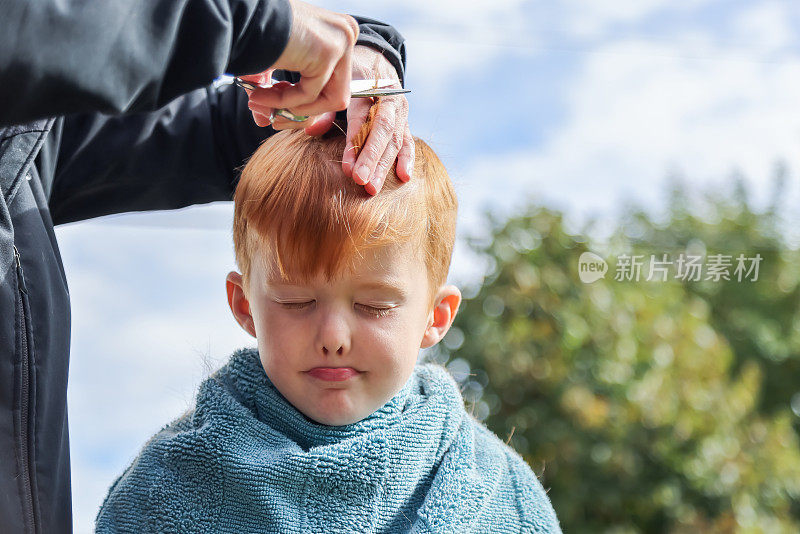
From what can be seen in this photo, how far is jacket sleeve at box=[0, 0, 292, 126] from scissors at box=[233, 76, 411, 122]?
22cm

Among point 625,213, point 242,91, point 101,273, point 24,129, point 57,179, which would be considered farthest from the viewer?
point 625,213

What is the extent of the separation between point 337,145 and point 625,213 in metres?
2.64

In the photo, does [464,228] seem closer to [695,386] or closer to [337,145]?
[695,386]

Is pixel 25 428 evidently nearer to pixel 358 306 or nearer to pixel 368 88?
pixel 358 306

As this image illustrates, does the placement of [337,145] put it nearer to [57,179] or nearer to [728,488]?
[57,179]

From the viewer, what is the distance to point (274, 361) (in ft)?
3.90

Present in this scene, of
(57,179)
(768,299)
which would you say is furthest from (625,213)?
(57,179)

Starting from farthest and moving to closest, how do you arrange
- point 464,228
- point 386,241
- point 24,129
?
point 464,228 < point 386,241 < point 24,129

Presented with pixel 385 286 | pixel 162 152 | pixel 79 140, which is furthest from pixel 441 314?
pixel 79 140

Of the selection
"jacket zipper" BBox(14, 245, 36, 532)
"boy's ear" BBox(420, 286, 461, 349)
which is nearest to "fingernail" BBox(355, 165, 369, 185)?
"boy's ear" BBox(420, 286, 461, 349)

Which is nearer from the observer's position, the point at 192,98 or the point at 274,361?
the point at 274,361

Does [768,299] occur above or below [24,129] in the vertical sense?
below

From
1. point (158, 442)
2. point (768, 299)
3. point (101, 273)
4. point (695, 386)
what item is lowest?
point (768, 299)

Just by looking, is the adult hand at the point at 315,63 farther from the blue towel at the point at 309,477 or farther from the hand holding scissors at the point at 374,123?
the blue towel at the point at 309,477
